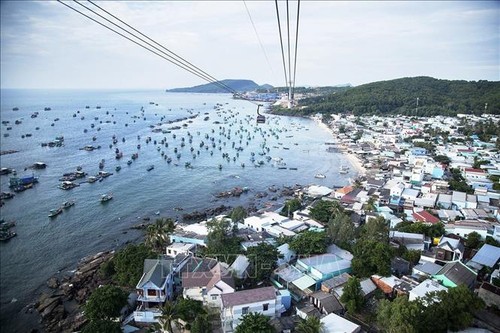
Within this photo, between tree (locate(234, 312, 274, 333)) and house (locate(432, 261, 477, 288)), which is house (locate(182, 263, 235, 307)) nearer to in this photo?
tree (locate(234, 312, 274, 333))

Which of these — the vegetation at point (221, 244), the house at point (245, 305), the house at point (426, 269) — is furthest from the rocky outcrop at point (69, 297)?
the house at point (426, 269)

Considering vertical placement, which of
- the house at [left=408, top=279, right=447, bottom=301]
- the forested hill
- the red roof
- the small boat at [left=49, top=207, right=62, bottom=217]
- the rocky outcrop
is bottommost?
the rocky outcrop

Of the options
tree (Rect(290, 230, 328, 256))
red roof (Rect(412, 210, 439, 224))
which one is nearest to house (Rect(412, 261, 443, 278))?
tree (Rect(290, 230, 328, 256))

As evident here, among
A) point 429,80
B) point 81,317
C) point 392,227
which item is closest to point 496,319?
point 392,227

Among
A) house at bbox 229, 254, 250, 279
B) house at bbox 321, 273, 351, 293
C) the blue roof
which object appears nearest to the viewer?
house at bbox 321, 273, 351, 293

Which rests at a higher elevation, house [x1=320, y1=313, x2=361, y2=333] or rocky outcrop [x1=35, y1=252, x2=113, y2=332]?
house [x1=320, y1=313, x2=361, y2=333]

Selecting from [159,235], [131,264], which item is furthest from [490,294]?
[159,235]

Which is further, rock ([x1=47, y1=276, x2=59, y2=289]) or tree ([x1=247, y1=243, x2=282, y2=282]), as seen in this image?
rock ([x1=47, y1=276, x2=59, y2=289])
